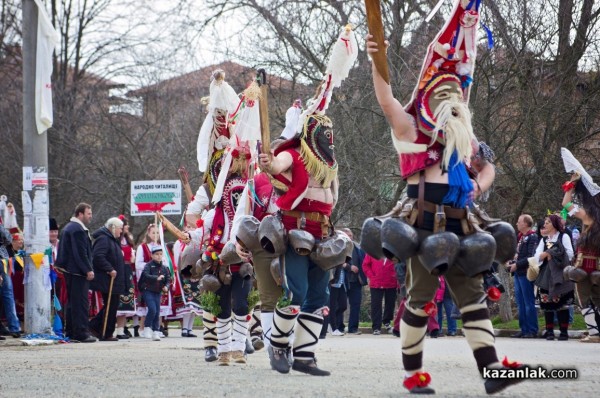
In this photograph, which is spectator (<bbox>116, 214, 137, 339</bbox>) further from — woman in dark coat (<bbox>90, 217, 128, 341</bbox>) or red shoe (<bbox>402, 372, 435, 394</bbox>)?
red shoe (<bbox>402, 372, 435, 394</bbox>)

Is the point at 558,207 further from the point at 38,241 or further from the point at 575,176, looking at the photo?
the point at 38,241

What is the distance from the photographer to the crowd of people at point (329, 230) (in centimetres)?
691

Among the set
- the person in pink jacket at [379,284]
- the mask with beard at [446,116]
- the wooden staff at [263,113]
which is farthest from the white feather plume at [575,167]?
the person in pink jacket at [379,284]

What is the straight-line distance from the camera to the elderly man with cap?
8.81m

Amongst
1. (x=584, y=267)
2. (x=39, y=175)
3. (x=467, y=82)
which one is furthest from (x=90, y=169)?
(x=467, y=82)

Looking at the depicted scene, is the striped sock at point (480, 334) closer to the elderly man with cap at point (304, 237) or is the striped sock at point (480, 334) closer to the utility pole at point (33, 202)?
the elderly man with cap at point (304, 237)

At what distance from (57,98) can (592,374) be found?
2424 centimetres

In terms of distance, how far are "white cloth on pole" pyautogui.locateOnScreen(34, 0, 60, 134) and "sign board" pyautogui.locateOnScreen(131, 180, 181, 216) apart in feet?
13.6

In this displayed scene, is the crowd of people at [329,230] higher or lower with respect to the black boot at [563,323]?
higher

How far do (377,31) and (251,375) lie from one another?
10.4 ft

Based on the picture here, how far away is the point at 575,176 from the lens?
1178 cm

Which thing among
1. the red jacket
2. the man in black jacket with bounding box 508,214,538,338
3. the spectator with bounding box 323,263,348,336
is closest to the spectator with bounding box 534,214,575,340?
the man in black jacket with bounding box 508,214,538,338

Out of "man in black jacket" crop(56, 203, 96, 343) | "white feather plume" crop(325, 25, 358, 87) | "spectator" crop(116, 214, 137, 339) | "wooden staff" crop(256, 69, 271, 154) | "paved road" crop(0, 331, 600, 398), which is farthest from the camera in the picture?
"spectator" crop(116, 214, 137, 339)

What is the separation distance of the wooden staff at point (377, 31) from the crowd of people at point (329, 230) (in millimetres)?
16
